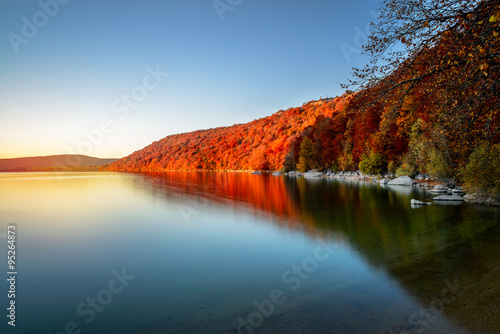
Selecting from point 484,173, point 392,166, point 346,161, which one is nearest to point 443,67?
point 484,173

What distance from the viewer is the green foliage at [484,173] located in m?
14.7

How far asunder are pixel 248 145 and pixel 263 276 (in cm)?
12462

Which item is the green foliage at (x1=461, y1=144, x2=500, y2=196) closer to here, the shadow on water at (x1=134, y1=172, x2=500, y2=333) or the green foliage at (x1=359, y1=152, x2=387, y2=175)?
the shadow on water at (x1=134, y1=172, x2=500, y2=333)

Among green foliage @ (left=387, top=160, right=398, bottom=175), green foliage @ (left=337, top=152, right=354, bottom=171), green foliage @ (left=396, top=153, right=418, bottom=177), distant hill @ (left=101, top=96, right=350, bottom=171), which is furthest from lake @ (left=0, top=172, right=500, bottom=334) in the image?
distant hill @ (left=101, top=96, right=350, bottom=171)

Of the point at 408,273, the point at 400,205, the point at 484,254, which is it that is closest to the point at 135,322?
the point at 408,273

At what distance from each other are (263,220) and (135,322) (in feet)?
33.1

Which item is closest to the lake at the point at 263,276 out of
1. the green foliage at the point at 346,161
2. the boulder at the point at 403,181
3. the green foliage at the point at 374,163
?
the boulder at the point at 403,181

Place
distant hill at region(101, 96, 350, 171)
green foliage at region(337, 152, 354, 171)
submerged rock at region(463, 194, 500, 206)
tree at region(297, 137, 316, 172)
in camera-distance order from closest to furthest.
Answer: submerged rock at region(463, 194, 500, 206), green foliage at region(337, 152, 354, 171), tree at region(297, 137, 316, 172), distant hill at region(101, 96, 350, 171)

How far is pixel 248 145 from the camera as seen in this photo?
430 feet

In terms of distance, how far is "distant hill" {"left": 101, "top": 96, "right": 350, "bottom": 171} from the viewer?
88.7 metres

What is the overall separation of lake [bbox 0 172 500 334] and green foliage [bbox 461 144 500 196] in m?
2.24

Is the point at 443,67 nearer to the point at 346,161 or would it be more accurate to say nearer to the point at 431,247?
the point at 431,247

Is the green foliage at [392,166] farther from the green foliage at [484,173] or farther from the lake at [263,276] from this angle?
the lake at [263,276]

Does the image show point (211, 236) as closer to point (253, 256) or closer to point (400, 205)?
point (253, 256)
